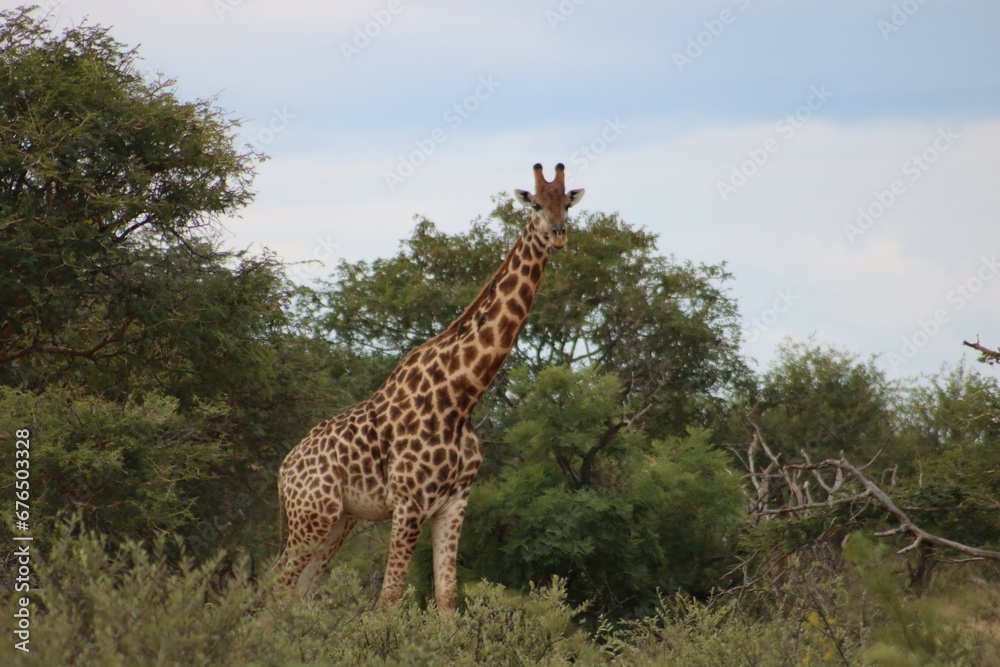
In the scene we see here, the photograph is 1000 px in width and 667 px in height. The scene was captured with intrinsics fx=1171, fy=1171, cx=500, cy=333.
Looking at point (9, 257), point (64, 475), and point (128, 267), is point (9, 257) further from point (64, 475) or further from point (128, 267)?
point (64, 475)

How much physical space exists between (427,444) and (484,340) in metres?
1.02

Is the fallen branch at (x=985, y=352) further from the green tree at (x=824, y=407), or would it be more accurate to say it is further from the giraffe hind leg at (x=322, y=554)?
the green tree at (x=824, y=407)

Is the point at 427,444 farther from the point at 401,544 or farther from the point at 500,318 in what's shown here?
the point at 500,318

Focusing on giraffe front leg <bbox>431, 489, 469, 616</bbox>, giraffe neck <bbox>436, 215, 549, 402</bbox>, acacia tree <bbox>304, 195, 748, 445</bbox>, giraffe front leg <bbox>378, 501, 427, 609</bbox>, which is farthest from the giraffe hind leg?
acacia tree <bbox>304, 195, 748, 445</bbox>

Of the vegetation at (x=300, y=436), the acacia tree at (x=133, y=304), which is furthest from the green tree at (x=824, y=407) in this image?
the acacia tree at (x=133, y=304)

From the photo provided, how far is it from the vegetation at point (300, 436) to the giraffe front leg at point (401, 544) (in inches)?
25.5

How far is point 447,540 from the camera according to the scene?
10109 mm

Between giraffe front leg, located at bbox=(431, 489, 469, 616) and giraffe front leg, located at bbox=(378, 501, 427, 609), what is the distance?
0.75ft

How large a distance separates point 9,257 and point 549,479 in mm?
7566

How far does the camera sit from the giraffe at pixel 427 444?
990 cm

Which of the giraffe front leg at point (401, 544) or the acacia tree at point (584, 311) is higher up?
the acacia tree at point (584, 311)

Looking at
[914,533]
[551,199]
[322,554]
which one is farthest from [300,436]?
[914,533]

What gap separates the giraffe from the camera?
390 inches

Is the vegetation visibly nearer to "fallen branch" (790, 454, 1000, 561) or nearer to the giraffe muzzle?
"fallen branch" (790, 454, 1000, 561)
